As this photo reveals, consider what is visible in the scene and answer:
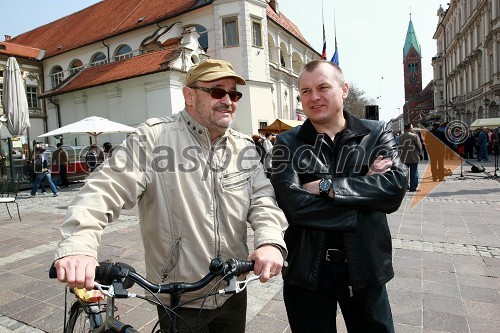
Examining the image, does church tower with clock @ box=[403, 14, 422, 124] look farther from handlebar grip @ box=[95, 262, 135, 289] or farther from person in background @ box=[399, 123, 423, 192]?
handlebar grip @ box=[95, 262, 135, 289]

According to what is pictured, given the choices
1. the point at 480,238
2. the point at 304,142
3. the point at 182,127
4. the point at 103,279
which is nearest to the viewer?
the point at 103,279

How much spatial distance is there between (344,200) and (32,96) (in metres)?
38.8

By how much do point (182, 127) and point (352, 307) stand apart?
136cm

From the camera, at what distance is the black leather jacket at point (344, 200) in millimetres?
1964

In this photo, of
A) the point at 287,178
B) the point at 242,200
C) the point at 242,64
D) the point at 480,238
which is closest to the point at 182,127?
the point at 242,200

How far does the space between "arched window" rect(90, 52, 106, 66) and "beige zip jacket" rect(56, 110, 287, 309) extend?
107 feet

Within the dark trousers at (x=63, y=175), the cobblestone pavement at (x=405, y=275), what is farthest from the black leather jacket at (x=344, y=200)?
the dark trousers at (x=63, y=175)

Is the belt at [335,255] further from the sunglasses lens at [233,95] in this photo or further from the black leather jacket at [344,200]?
the sunglasses lens at [233,95]

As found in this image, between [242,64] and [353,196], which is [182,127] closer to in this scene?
[353,196]

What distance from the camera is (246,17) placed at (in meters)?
26.0

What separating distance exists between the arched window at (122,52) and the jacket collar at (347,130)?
30.3m

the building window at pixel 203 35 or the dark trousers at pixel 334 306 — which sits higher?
the building window at pixel 203 35

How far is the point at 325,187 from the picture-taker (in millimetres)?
2014

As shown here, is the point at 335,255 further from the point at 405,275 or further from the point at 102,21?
the point at 102,21
